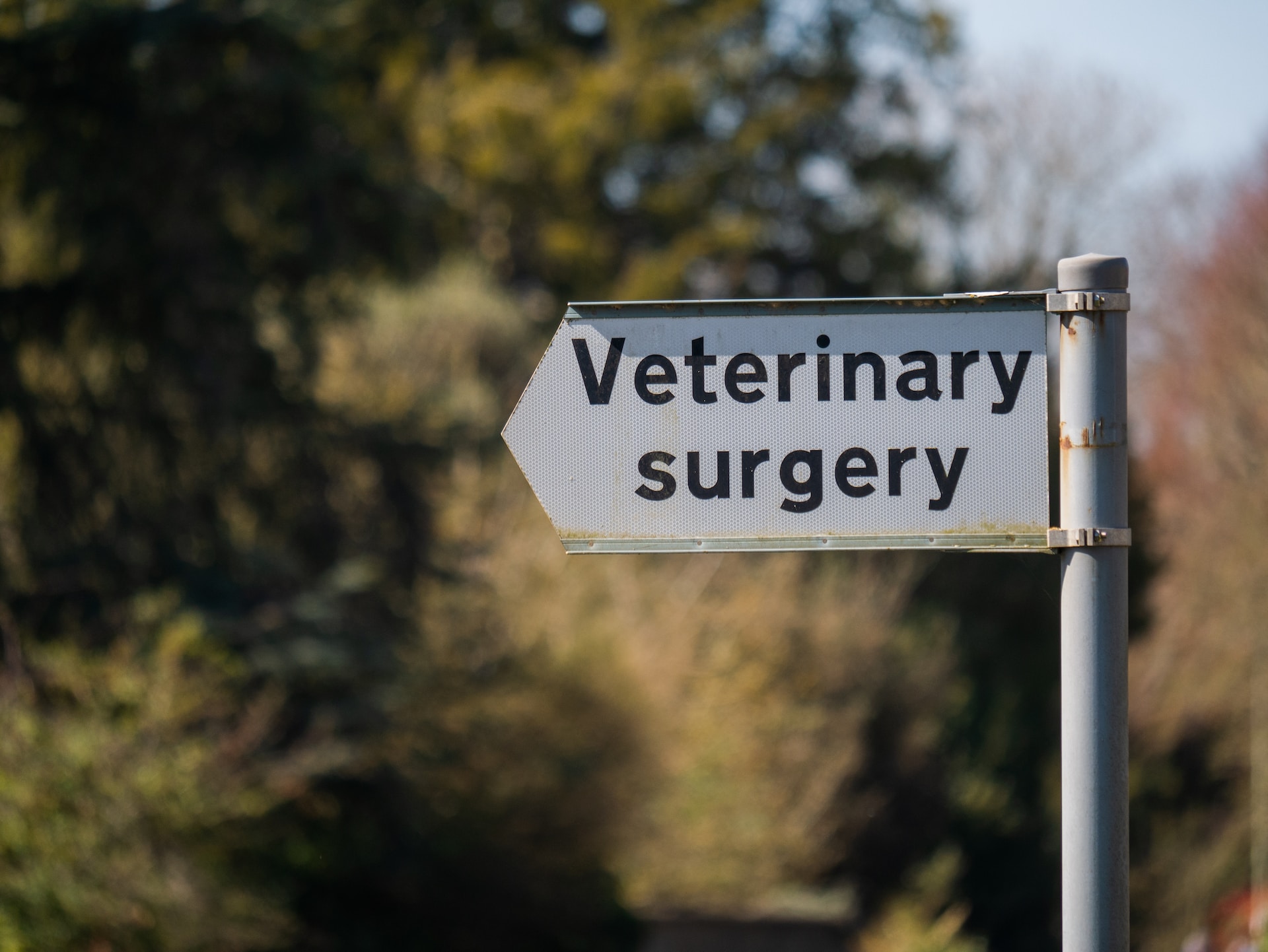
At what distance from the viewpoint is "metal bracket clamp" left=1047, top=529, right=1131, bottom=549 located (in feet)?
6.38

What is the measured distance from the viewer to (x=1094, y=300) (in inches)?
79.2

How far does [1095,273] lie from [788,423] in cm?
49

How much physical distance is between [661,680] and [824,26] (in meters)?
13.7

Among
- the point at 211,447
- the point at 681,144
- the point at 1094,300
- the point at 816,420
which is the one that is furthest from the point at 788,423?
the point at 681,144

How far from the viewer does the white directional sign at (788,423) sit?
2.11 meters

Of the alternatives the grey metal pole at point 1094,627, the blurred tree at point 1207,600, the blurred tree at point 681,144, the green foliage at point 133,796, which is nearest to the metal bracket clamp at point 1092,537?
the grey metal pole at point 1094,627

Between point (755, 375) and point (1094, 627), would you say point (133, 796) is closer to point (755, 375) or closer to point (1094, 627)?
point (755, 375)

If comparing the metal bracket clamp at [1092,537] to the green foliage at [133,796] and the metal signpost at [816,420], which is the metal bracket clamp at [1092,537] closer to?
the metal signpost at [816,420]

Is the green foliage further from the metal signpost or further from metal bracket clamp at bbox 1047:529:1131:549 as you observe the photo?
metal bracket clamp at bbox 1047:529:1131:549

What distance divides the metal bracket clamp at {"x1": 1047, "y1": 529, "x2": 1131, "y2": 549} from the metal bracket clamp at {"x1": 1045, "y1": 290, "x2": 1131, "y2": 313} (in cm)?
31

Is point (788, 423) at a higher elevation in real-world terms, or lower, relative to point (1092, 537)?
higher

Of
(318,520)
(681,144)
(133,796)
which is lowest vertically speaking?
(133,796)

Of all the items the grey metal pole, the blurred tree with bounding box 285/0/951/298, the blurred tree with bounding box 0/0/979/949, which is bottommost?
the grey metal pole

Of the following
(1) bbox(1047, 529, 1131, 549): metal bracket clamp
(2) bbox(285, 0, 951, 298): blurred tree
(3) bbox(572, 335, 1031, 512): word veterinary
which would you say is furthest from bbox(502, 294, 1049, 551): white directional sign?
(2) bbox(285, 0, 951, 298): blurred tree
